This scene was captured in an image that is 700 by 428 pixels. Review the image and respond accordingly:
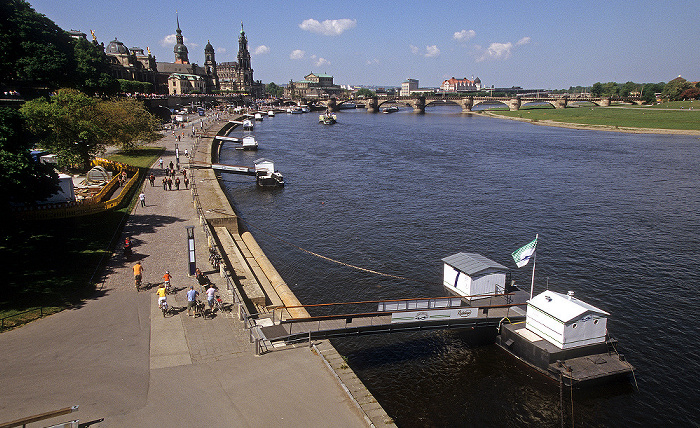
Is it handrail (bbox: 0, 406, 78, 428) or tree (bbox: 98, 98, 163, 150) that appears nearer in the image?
handrail (bbox: 0, 406, 78, 428)

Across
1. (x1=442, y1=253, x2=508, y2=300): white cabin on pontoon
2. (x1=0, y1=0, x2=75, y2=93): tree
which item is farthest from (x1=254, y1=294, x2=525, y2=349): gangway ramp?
(x1=0, y1=0, x2=75, y2=93): tree

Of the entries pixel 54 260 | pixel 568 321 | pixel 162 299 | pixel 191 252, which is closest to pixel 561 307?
pixel 568 321

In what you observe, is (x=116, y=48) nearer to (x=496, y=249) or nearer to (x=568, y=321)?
(x=496, y=249)

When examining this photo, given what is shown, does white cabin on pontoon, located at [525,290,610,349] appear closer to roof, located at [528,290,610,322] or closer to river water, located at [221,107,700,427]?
roof, located at [528,290,610,322]

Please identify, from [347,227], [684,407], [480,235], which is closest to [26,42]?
[347,227]

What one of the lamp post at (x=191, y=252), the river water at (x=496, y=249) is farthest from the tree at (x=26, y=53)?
the lamp post at (x=191, y=252)

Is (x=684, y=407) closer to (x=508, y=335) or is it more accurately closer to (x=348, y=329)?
(x=508, y=335)

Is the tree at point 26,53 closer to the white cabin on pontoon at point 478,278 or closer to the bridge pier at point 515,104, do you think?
the white cabin on pontoon at point 478,278

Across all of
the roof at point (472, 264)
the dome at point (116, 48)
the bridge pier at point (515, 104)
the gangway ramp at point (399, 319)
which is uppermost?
the dome at point (116, 48)

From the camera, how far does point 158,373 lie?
44.7 feet

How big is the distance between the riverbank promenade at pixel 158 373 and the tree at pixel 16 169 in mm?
6377

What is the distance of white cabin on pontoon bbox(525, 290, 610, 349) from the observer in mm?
17938

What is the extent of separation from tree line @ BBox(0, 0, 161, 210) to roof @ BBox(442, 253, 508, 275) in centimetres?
2030

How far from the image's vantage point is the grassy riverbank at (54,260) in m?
18.2
